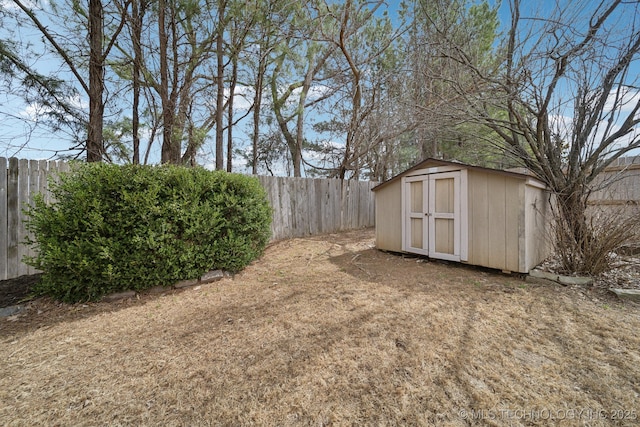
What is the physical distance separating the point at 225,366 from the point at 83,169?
284 centimetres

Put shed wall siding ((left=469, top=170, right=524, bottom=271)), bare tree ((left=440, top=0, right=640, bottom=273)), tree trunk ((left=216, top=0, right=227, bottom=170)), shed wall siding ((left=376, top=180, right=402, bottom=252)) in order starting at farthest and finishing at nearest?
tree trunk ((left=216, top=0, right=227, bottom=170)) → shed wall siding ((left=376, top=180, right=402, bottom=252)) → shed wall siding ((left=469, top=170, right=524, bottom=271)) → bare tree ((left=440, top=0, right=640, bottom=273))

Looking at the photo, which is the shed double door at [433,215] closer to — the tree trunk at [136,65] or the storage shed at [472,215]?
the storage shed at [472,215]

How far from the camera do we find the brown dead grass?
139cm

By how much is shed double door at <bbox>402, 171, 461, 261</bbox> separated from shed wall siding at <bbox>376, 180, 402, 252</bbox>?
179 millimetres

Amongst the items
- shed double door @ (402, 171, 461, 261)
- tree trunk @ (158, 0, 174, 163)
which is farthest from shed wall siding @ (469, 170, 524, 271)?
tree trunk @ (158, 0, 174, 163)

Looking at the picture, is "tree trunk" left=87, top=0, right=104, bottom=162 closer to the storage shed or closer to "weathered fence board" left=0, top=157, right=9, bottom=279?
"weathered fence board" left=0, top=157, right=9, bottom=279

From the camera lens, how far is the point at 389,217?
197 inches

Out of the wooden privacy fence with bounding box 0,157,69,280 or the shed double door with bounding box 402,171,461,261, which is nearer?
the wooden privacy fence with bounding box 0,157,69,280

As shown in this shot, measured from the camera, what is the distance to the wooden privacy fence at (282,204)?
333 cm

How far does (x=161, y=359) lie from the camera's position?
6.08ft

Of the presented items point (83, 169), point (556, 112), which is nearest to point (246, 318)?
point (83, 169)

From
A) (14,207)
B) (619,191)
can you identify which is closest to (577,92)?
(619,191)

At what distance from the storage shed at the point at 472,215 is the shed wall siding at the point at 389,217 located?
3 centimetres

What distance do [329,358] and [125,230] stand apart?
267 cm
